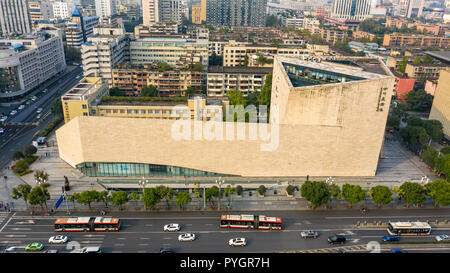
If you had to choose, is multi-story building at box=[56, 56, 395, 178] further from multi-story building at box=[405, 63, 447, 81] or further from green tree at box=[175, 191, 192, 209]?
multi-story building at box=[405, 63, 447, 81]

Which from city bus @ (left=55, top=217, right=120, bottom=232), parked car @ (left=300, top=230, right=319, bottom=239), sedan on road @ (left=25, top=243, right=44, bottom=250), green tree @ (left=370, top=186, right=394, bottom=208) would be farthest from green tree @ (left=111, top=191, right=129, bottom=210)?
green tree @ (left=370, top=186, right=394, bottom=208)

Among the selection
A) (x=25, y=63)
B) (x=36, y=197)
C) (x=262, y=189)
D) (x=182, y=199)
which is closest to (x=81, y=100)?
(x=36, y=197)

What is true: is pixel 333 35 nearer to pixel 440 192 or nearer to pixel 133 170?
pixel 440 192

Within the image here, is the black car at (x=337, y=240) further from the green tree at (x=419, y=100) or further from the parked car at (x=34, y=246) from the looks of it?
the green tree at (x=419, y=100)
